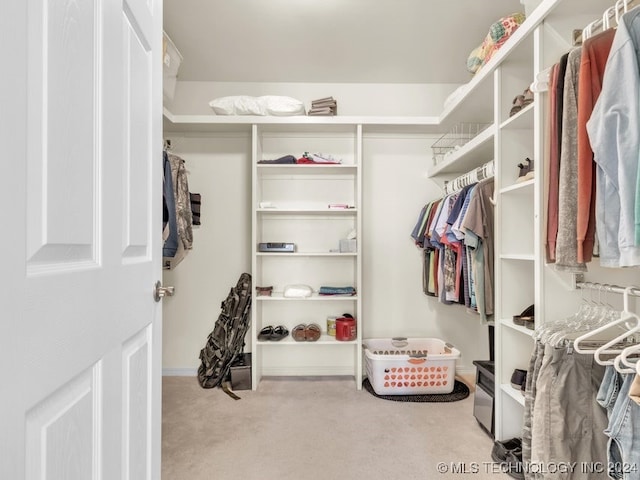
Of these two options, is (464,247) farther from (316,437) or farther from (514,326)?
(316,437)

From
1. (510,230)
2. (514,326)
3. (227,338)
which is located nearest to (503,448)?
(514,326)

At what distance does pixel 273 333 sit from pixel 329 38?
223 centimetres

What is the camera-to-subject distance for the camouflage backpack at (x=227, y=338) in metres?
2.85

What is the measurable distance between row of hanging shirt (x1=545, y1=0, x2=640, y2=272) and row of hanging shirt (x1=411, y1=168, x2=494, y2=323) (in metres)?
0.72

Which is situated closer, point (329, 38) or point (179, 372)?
point (329, 38)

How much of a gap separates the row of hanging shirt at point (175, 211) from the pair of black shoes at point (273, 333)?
3.01 feet

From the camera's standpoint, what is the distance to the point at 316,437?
2.09m

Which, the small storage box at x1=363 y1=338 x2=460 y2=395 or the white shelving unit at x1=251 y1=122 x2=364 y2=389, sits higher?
the white shelving unit at x1=251 y1=122 x2=364 y2=389

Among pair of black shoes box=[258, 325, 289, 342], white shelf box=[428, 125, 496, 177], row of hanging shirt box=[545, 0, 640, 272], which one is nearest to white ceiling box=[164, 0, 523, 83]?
white shelf box=[428, 125, 496, 177]

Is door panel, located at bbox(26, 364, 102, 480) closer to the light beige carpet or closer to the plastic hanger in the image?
the light beige carpet

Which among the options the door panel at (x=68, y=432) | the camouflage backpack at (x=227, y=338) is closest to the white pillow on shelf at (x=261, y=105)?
the camouflage backpack at (x=227, y=338)

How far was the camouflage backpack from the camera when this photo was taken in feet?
9.35

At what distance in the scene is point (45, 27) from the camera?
577 mm

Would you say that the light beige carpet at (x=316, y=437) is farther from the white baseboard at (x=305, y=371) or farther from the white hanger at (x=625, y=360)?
the white hanger at (x=625, y=360)
